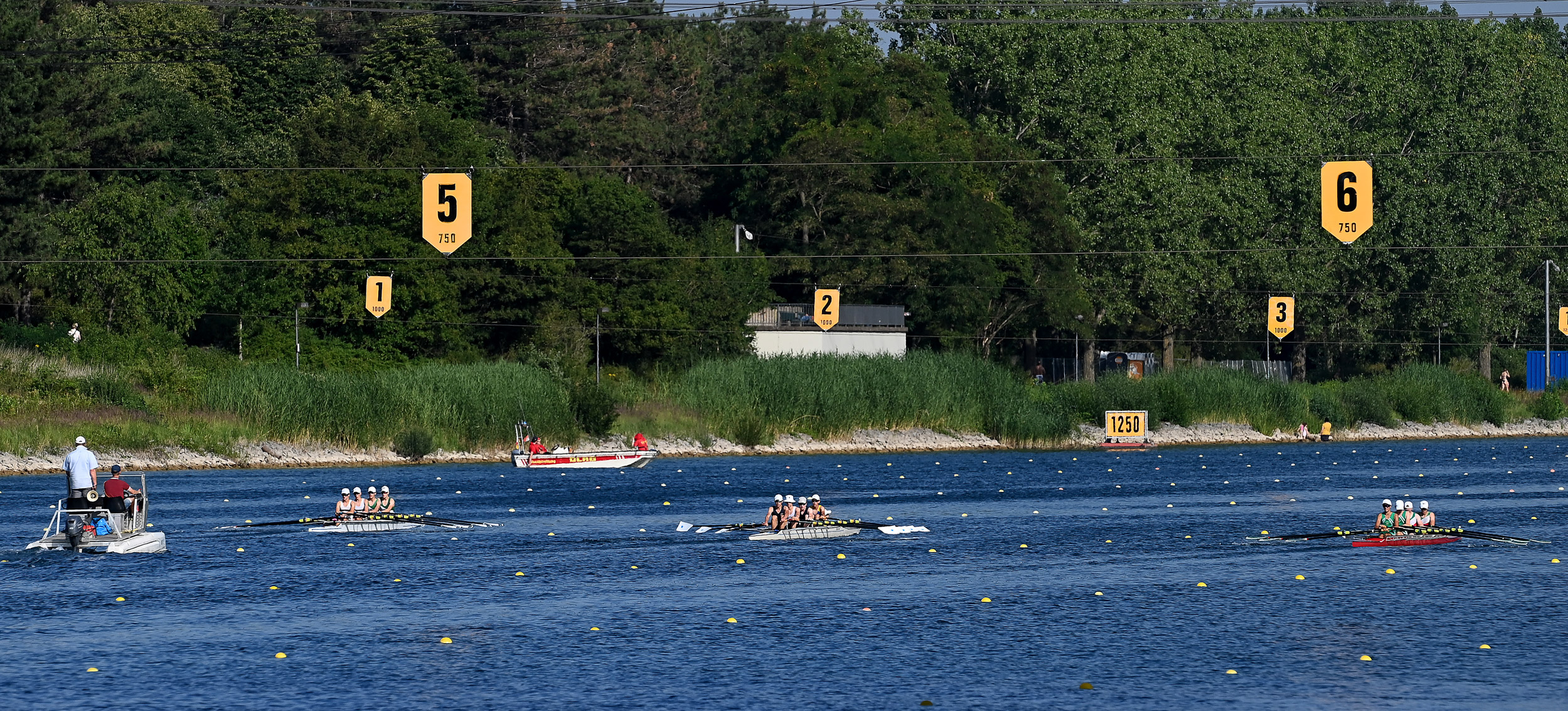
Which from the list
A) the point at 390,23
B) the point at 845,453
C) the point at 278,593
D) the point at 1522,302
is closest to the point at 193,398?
the point at 845,453

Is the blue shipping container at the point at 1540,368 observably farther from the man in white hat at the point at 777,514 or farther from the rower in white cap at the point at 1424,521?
the man in white hat at the point at 777,514

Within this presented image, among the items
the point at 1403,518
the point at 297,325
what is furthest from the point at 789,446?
the point at 1403,518

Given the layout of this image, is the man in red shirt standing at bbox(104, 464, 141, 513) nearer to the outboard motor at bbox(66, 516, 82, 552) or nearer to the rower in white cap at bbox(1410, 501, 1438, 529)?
the outboard motor at bbox(66, 516, 82, 552)

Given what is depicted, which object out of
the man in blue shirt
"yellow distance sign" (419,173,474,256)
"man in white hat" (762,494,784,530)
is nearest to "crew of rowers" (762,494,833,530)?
"man in white hat" (762,494,784,530)

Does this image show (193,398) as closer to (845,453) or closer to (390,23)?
(845,453)

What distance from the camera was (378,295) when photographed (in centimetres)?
9388

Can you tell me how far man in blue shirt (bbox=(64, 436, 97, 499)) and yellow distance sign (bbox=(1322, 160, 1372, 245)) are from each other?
1541 inches

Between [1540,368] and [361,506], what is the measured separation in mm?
106792

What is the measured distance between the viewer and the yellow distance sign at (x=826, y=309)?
4181 inches

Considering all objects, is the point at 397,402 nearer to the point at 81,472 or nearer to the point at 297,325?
the point at 297,325

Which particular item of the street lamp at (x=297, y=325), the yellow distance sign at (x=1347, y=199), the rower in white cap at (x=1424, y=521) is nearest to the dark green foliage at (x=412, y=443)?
the street lamp at (x=297, y=325)

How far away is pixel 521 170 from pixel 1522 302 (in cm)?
8239

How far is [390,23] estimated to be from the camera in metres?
134

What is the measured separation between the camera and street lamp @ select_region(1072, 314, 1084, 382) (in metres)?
128
